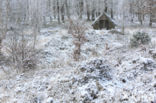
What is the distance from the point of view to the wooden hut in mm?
19516

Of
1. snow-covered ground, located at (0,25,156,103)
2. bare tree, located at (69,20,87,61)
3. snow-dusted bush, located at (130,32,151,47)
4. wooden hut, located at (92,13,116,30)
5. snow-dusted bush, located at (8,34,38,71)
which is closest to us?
snow-covered ground, located at (0,25,156,103)

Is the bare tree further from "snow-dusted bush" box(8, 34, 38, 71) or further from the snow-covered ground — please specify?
the snow-covered ground

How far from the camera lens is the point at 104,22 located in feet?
66.0

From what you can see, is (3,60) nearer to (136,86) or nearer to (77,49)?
(77,49)

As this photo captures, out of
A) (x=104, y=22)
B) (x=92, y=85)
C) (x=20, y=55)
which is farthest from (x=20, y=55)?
(x=104, y=22)

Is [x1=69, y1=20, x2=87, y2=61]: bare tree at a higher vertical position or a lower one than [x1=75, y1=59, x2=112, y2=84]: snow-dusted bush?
higher

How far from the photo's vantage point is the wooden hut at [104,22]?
1952 cm

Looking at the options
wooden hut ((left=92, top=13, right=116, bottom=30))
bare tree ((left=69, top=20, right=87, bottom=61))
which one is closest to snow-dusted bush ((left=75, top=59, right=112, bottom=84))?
bare tree ((left=69, top=20, right=87, bottom=61))

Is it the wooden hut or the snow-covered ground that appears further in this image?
the wooden hut

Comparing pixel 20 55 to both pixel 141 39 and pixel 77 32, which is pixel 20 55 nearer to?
pixel 77 32

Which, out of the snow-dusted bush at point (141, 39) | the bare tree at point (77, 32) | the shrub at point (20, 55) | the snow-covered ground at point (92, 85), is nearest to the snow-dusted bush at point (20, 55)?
the shrub at point (20, 55)

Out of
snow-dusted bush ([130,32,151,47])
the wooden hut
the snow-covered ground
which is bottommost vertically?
the snow-covered ground

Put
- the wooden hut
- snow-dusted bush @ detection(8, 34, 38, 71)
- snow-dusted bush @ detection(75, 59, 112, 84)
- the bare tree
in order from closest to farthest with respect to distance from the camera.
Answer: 1. snow-dusted bush @ detection(75, 59, 112, 84)
2. snow-dusted bush @ detection(8, 34, 38, 71)
3. the bare tree
4. the wooden hut

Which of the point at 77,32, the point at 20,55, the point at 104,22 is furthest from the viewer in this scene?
the point at 104,22
